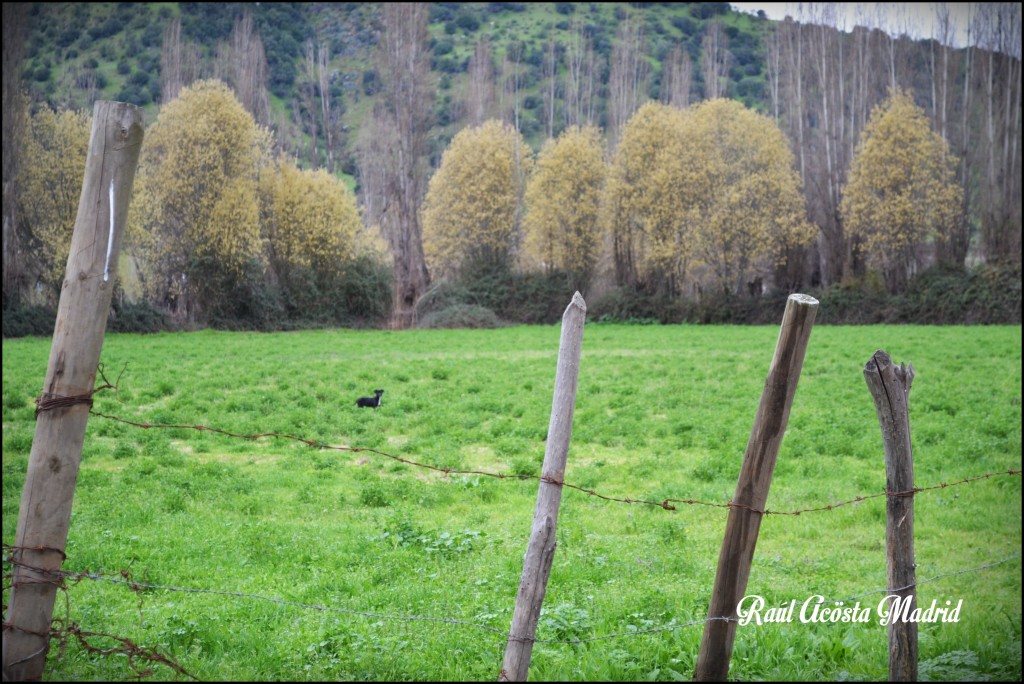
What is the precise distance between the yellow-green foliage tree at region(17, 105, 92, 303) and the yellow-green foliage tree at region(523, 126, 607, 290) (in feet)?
72.2

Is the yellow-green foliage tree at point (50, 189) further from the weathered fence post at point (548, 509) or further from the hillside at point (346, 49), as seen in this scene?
the weathered fence post at point (548, 509)

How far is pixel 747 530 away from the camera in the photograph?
354cm

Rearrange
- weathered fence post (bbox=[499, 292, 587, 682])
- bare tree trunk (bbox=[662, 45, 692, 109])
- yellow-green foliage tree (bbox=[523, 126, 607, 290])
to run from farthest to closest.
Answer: bare tree trunk (bbox=[662, 45, 692, 109]) < yellow-green foliage tree (bbox=[523, 126, 607, 290]) < weathered fence post (bbox=[499, 292, 587, 682])

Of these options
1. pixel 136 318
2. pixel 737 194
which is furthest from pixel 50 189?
pixel 737 194

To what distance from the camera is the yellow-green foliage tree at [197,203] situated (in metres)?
34.2

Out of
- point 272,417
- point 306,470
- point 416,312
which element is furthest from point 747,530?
point 416,312

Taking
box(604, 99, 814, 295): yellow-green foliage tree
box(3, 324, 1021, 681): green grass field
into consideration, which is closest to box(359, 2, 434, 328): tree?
box(604, 99, 814, 295): yellow-green foliage tree

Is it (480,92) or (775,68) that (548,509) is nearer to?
(480,92)

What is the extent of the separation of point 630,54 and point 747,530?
61.8 metres

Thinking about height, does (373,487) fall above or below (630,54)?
below

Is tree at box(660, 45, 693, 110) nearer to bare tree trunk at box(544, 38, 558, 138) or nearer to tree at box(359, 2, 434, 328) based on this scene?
bare tree trunk at box(544, 38, 558, 138)

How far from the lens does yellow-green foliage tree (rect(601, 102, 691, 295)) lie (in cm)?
4109

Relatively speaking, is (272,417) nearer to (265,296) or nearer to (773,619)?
(773,619)

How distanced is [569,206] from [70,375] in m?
40.8
